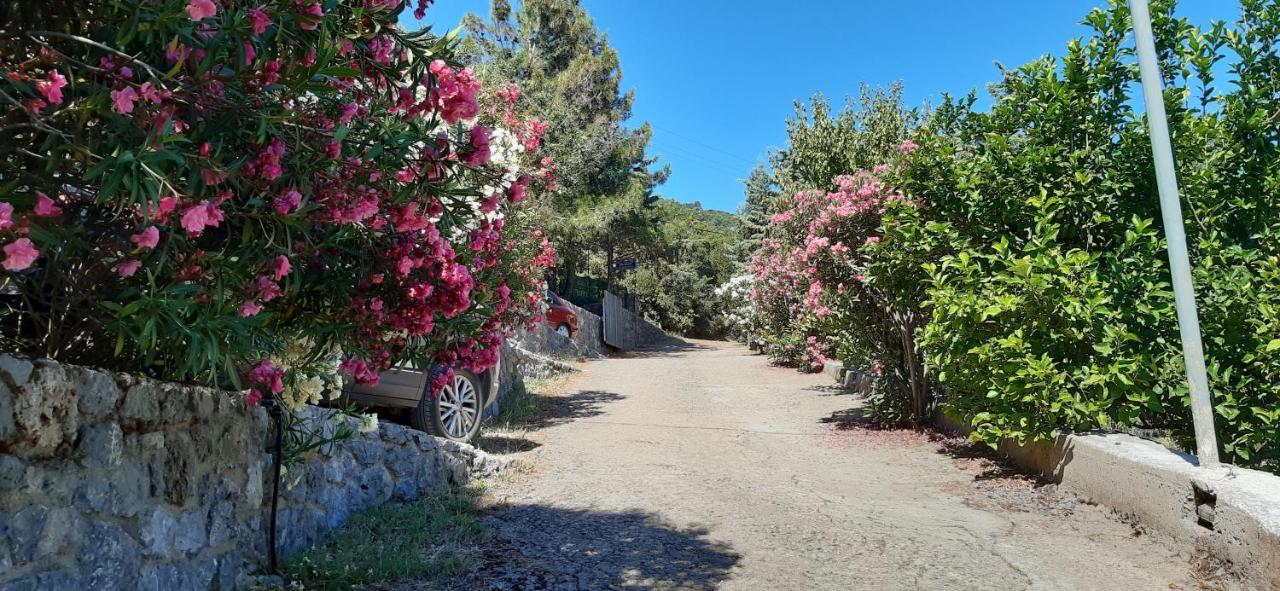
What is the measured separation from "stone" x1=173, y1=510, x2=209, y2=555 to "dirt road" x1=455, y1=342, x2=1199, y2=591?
1.25 meters

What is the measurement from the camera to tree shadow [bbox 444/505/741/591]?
400cm

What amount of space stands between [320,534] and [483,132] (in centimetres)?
268

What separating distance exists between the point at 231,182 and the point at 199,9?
603 mm

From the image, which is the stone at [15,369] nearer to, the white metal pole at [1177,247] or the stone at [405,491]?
the stone at [405,491]

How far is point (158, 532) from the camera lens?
313cm

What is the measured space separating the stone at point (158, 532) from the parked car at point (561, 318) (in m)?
15.3

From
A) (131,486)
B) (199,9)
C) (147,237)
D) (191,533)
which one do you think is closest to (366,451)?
(191,533)

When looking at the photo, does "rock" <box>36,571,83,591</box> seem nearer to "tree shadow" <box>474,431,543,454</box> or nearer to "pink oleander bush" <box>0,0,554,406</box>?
"pink oleander bush" <box>0,0,554,406</box>

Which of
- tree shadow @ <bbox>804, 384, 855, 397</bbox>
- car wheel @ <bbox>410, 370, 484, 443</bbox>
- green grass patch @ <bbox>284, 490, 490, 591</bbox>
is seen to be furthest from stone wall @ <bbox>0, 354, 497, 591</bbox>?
tree shadow @ <bbox>804, 384, 855, 397</bbox>

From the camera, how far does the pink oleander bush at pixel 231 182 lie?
6.81ft

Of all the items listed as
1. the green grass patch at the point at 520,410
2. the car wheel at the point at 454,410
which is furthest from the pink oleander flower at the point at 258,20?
the green grass patch at the point at 520,410

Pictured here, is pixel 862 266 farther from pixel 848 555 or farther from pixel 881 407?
pixel 848 555

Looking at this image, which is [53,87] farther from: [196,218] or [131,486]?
[131,486]

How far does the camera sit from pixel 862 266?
866 centimetres
